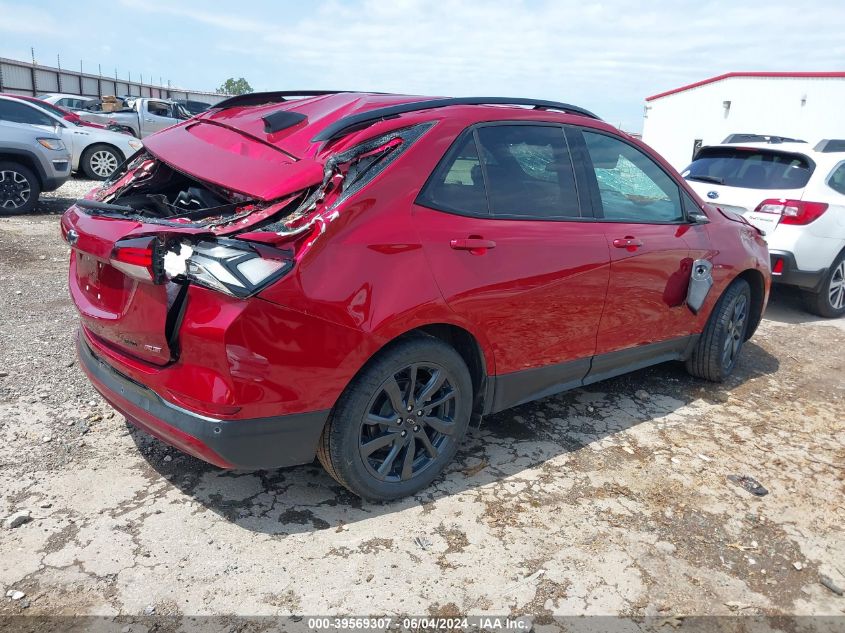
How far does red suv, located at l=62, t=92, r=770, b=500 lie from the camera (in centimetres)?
247

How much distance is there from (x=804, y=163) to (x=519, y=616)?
5969 mm

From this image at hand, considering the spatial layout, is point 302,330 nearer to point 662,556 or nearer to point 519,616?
point 519,616

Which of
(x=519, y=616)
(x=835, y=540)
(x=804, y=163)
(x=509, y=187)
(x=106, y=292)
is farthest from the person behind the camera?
(x=804, y=163)

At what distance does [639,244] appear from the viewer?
381 cm

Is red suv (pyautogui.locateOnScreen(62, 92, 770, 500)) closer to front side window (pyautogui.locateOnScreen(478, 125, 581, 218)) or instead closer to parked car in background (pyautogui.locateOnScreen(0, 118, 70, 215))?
front side window (pyautogui.locateOnScreen(478, 125, 581, 218))

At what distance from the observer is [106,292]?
2816mm

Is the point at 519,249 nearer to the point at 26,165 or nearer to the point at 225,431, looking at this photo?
the point at 225,431

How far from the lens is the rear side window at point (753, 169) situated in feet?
21.5

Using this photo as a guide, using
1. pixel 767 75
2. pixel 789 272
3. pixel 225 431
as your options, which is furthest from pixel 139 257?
pixel 767 75

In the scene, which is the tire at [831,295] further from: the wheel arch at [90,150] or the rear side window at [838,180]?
the wheel arch at [90,150]

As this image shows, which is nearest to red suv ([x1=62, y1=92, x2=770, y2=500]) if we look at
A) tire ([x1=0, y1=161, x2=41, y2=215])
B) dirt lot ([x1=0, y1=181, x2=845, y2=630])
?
dirt lot ([x1=0, y1=181, x2=845, y2=630])

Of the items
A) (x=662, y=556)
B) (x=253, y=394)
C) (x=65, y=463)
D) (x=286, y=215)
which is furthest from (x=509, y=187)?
(x=65, y=463)

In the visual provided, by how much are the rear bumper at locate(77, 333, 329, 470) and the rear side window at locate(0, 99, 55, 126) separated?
9471mm

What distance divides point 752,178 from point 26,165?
9.14 meters
